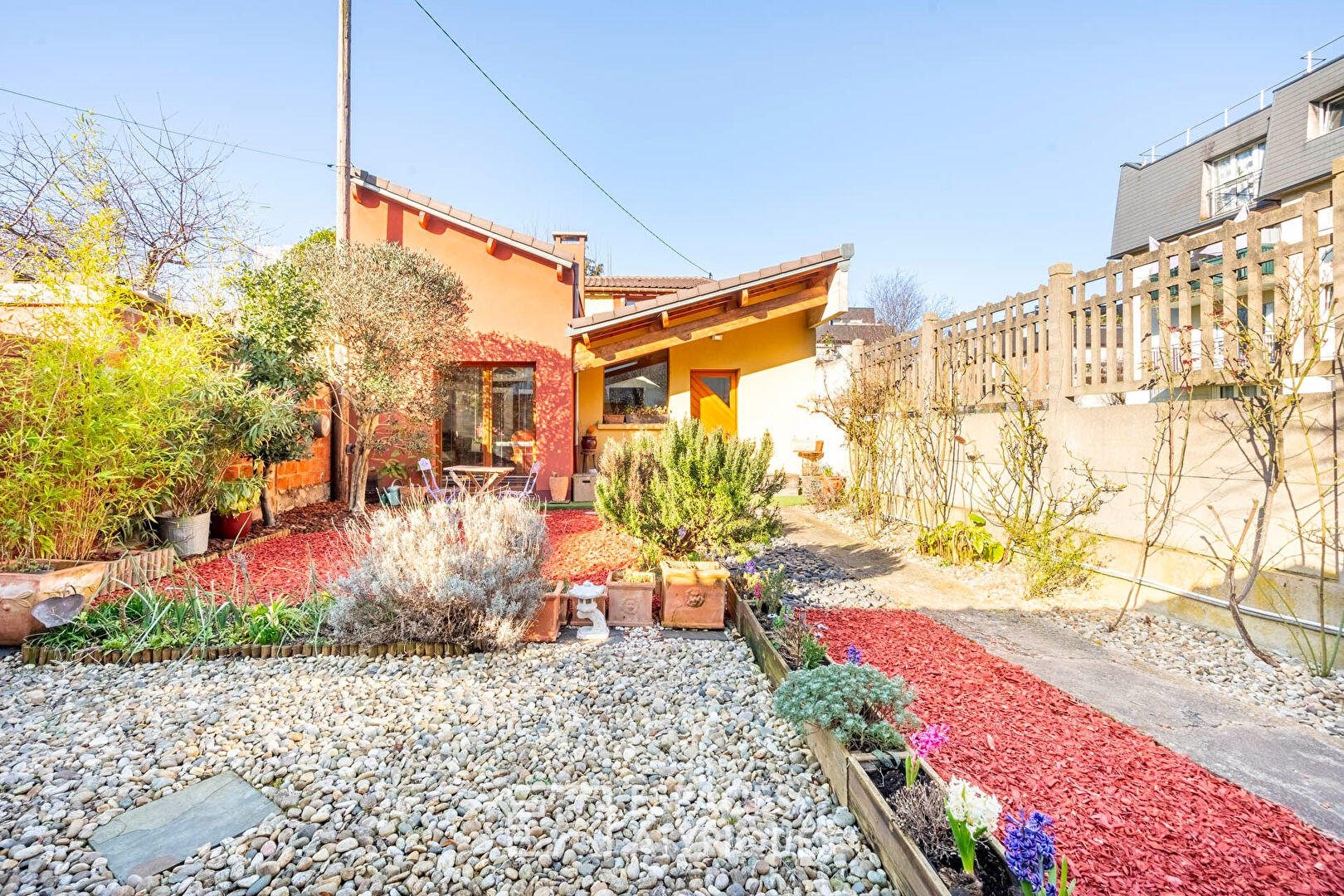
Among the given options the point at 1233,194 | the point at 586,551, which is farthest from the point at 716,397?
the point at 1233,194

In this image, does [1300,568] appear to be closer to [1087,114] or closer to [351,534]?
[351,534]

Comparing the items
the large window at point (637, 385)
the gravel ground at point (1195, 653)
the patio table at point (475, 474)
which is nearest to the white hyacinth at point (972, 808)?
the gravel ground at point (1195, 653)

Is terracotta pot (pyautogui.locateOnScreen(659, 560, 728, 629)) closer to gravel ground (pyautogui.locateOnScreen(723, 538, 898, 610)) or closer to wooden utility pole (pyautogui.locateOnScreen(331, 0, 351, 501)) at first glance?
gravel ground (pyautogui.locateOnScreen(723, 538, 898, 610))

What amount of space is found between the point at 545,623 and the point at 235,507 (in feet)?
14.4

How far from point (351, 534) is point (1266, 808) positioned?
182 inches

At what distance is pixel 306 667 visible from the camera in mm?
3113

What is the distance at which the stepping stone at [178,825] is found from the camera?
1.77 metres

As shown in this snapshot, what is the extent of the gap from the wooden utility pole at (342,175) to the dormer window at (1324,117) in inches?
799

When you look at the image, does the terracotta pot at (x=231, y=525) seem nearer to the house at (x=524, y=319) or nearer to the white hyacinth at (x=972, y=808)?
the house at (x=524, y=319)

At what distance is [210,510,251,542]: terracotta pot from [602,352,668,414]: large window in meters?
6.18

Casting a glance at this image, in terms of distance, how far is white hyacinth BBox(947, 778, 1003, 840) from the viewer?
1504mm

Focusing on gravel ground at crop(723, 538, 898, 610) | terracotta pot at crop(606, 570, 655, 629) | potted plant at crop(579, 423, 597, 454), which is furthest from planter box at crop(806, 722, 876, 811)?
potted plant at crop(579, 423, 597, 454)

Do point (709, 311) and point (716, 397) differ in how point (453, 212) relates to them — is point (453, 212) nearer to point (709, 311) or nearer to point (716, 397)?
point (709, 311)

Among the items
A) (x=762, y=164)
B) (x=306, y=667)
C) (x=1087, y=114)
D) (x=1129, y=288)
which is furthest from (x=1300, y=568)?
(x=762, y=164)
